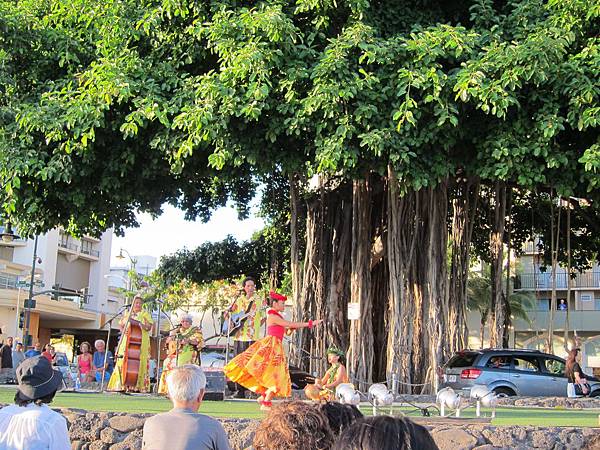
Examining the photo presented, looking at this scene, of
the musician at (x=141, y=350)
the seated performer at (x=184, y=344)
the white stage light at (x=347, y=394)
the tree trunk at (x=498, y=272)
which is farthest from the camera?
the tree trunk at (x=498, y=272)

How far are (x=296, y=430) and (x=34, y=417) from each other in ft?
4.72

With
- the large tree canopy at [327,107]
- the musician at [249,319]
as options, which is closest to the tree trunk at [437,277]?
the large tree canopy at [327,107]

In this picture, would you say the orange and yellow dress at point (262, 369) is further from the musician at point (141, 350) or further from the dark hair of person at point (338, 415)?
the dark hair of person at point (338, 415)

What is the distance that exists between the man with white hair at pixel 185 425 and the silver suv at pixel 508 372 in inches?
440

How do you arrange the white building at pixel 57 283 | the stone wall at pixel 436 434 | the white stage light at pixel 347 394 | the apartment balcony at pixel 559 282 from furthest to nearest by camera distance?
the apartment balcony at pixel 559 282 < the white building at pixel 57 283 < the white stage light at pixel 347 394 < the stone wall at pixel 436 434

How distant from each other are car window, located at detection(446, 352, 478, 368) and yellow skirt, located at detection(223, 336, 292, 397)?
20.0 ft

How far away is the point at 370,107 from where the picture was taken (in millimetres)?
11141

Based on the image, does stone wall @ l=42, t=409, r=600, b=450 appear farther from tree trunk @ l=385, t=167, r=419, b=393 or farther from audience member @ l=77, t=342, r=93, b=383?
audience member @ l=77, t=342, r=93, b=383

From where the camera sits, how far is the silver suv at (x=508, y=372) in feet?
48.2

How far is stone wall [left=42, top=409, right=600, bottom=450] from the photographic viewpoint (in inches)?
277

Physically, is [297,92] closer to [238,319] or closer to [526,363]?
[238,319]

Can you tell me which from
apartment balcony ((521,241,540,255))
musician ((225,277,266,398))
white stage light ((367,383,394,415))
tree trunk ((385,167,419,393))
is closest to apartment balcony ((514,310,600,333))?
apartment balcony ((521,241,540,255))

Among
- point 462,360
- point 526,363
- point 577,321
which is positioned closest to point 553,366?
point 526,363

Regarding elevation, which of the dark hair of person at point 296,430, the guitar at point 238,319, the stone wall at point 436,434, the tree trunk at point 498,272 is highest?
the tree trunk at point 498,272
